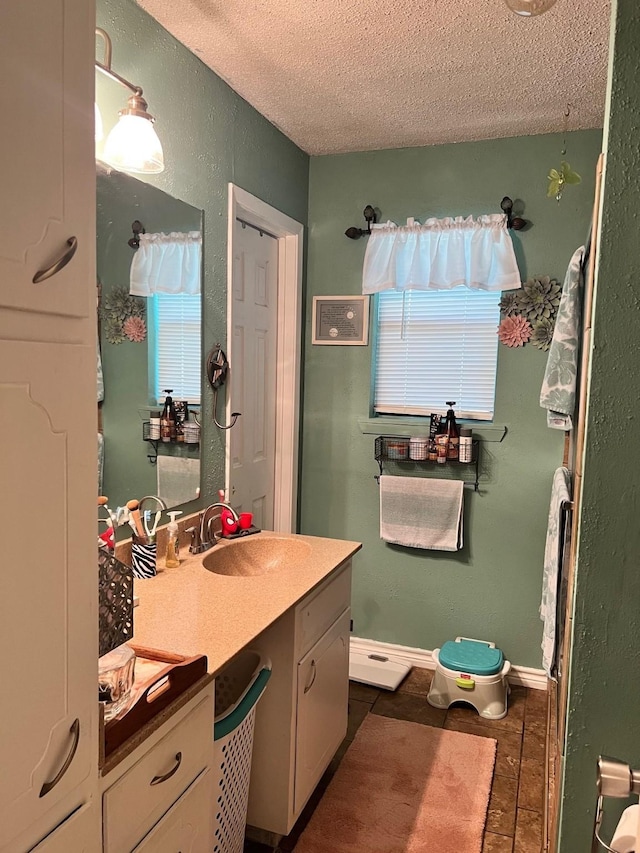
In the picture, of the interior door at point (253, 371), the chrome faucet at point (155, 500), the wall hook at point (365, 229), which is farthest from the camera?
the wall hook at point (365, 229)

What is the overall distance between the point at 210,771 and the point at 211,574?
65cm

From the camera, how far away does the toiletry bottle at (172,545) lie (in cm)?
209

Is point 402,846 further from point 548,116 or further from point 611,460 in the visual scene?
point 548,116

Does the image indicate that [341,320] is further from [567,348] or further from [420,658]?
[420,658]

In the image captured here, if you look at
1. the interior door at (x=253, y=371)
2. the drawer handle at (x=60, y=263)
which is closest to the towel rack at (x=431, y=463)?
the interior door at (x=253, y=371)

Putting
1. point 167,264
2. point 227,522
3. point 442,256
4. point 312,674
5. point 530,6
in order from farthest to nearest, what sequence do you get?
1. point 442,256
2. point 227,522
3. point 167,264
4. point 312,674
5. point 530,6

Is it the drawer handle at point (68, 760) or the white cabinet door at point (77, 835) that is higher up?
the drawer handle at point (68, 760)

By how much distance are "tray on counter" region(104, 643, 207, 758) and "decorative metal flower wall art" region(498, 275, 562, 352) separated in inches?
85.2

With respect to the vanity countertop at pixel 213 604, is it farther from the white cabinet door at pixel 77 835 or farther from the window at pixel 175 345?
the window at pixel 175 345

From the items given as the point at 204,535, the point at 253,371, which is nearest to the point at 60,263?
the point at 204,535

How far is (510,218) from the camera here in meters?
2.91

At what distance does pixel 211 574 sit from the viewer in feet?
6.63

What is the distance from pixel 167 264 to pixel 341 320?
1255 mm

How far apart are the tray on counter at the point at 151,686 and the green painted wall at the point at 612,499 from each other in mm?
772
